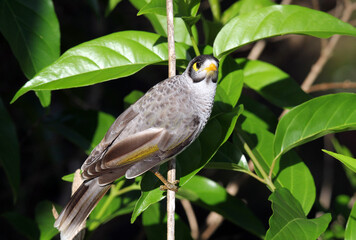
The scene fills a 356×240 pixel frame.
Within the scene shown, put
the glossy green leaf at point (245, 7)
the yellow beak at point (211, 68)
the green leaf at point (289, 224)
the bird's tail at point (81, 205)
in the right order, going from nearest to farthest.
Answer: the green leaf at point (289, 224) < the yellow beak at point (211, 68) < the bird's tail at point (81, 205) < the glossy green leaf at point (245, 7)

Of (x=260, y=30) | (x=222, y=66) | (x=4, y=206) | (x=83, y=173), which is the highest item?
(x=260, y=30)

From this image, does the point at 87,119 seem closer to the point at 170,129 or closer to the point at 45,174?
the point at 170,129

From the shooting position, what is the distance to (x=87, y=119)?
8.29 feet

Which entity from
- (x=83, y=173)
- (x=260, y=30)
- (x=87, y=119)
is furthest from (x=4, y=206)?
(x=260, y=30)

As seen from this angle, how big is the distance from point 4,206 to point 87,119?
1.77 meters

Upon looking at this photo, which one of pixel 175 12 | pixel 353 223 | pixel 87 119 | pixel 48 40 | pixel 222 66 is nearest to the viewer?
pixel 353 223

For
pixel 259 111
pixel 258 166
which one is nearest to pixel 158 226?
pixel 258 166

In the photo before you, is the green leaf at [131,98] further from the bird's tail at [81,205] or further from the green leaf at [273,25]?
the green leaf at [273,25]

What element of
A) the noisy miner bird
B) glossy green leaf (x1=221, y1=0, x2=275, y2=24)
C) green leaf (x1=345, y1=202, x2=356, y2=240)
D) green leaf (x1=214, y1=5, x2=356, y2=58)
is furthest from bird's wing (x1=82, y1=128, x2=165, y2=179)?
green leaf (x1=345, y1=202, x2=356, y2=240)

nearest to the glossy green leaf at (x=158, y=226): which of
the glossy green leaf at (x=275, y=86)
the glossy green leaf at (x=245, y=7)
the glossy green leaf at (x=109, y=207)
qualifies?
the glossy green leaf at (x=109, y=207)

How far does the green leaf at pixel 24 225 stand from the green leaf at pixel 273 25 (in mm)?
1293

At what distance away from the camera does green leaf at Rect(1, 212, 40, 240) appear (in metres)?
2.29

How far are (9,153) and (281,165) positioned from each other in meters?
1.29

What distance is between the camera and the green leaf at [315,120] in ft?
5.92
